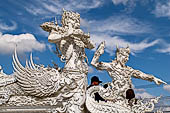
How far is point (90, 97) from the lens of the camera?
19.2 ft

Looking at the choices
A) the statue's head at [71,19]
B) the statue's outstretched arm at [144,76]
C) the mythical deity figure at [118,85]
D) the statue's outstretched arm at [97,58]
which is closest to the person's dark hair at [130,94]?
the mythical deity figure at [118,85]

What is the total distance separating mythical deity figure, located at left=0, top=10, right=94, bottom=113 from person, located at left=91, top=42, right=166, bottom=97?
1.61 ft

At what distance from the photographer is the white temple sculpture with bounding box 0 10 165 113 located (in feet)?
18.7

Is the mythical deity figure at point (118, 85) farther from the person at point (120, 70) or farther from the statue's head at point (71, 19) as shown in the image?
the statue's head at point (71, 19)

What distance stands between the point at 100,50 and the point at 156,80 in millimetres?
1673

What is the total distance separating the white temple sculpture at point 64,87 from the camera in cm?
569

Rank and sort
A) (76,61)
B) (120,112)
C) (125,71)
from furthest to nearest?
Result: (125,71) → (76,61) → (120,112)

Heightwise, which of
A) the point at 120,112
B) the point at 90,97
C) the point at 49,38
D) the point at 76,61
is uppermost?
the point at 49,38

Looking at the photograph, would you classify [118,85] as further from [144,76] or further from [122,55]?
[122,55]

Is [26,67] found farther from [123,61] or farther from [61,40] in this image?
[123,61]

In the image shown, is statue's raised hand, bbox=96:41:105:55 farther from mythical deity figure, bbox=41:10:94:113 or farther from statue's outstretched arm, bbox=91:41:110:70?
mythical deity figure, bbox=41:10:94:113

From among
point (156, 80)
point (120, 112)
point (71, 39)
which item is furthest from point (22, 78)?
point (156, 80)

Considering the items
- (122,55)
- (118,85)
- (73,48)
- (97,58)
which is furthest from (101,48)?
(118,85)

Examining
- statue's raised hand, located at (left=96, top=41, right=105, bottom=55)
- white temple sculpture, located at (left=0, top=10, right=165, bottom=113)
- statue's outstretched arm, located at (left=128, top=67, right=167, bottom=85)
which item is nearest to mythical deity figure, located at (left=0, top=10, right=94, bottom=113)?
white temple sculpture, located at (left=0, top=10, right=165, bottom=113)
